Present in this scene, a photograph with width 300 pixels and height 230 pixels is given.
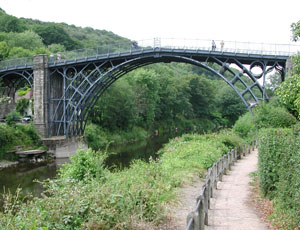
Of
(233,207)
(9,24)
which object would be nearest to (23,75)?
(233,207)

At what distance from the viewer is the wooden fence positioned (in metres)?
5.41

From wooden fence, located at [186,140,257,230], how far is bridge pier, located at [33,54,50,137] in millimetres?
19255

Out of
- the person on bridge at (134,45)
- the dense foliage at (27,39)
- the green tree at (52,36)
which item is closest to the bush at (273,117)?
the person on bridge at (134,45)

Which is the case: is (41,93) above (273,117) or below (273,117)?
above

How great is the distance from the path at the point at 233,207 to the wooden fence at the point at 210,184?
0.31 m

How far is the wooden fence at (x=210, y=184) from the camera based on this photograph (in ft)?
17.7

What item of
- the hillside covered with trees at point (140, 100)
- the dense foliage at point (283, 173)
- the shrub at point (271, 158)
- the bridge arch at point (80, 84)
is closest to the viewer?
the dense foliage at point (283, 173)

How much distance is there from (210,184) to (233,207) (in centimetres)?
92

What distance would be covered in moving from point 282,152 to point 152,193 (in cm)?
365

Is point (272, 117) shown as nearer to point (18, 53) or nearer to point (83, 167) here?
point (83, 167)

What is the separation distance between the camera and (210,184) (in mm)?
9594

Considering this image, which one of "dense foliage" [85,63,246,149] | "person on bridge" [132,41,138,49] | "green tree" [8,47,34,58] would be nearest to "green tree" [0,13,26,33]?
"green tree" [8,47,34,58]

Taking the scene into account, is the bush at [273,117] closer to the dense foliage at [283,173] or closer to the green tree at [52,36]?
the dense foliage at [283,173]

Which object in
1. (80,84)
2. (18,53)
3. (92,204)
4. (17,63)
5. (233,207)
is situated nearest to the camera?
(92,204)
